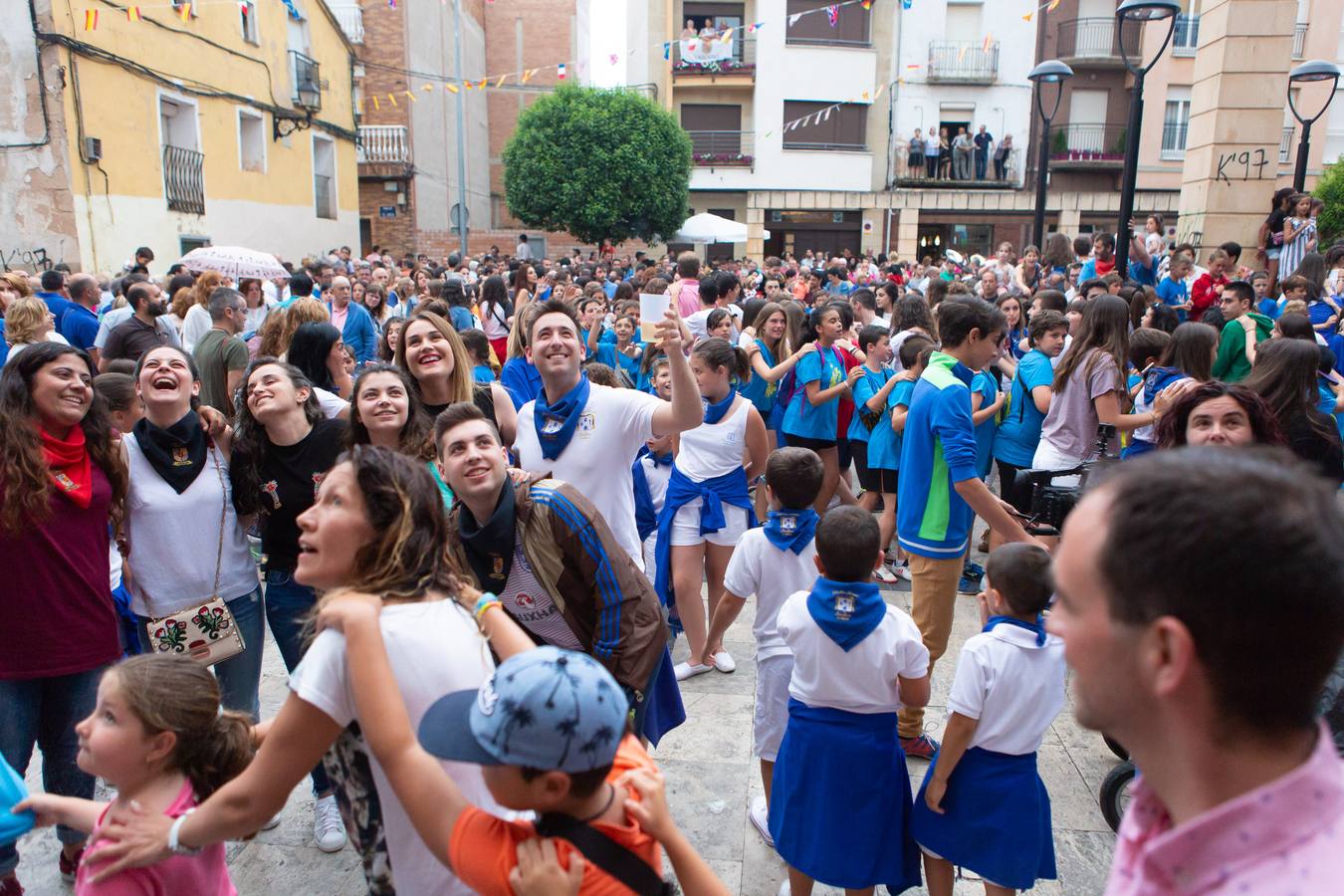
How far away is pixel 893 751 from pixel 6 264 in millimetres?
14185

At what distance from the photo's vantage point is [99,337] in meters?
7.29

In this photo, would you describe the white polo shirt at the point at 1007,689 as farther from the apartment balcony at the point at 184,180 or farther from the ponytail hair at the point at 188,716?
the apartment balcony at the point at 184,180

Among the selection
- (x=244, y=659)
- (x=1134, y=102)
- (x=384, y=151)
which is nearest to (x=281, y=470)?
(x=244, y=659)

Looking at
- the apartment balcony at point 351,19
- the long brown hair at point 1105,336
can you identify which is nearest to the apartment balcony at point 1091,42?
the apartment balcony at point 351,19

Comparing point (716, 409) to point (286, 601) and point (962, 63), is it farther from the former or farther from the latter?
point (962, 63)

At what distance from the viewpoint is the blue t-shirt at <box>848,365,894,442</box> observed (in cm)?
659

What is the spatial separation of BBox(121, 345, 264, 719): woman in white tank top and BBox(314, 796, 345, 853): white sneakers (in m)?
0.62

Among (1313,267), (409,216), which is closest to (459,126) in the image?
(409,216)

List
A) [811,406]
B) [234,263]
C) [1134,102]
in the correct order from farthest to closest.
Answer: [234,263]
[1134,102]
[811,406]

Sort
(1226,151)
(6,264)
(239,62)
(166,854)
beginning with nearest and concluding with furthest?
(166,854) → (1226,151) → (6,264) → (239,62)

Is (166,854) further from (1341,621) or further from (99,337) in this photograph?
(99,337)

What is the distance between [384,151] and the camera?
1025 inches

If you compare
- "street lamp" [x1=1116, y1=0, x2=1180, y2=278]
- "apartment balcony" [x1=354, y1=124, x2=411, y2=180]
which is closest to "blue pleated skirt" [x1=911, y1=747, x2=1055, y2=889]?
"street lamp" [x1=1116, y1=0, x2=1180, y2=278]

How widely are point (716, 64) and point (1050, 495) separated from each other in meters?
28.2
